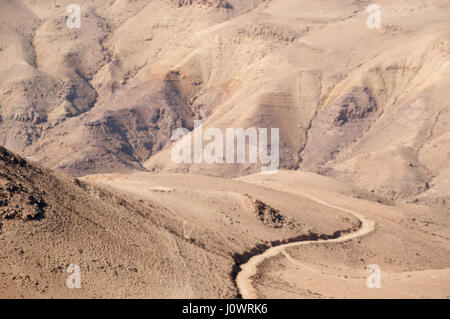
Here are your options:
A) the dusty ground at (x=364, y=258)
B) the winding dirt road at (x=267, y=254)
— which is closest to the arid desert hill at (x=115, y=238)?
the winding dirt road at (x=267, y=254)

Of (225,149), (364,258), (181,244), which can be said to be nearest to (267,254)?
(181,244)

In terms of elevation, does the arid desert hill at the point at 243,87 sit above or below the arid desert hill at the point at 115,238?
above

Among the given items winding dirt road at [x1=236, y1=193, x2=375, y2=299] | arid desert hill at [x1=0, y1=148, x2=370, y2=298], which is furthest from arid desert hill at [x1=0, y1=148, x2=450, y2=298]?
winding dirt road at [x1=236, y1=193, x2=375, y2=299]

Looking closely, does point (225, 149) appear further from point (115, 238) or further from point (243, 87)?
point (115, 238)

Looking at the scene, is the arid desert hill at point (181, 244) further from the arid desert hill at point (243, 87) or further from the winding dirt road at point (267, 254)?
the arid desert hill at point (243, 87)

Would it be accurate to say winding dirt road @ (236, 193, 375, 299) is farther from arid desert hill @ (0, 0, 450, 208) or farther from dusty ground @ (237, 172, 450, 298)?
arid desert hill @ (0, 0, 450, 208)
